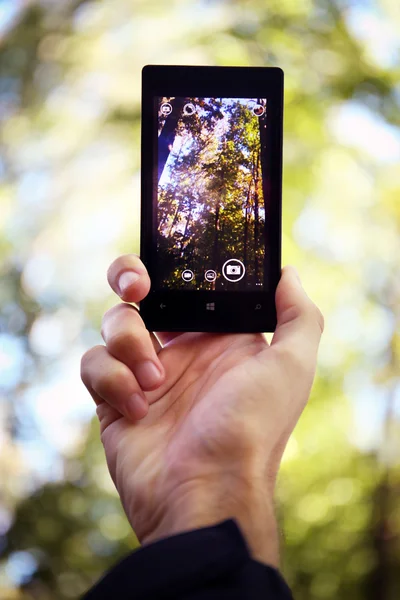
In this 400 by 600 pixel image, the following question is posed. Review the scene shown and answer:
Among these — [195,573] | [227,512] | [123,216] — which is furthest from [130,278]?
[123,216]

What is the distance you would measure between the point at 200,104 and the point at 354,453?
2355 millimetres

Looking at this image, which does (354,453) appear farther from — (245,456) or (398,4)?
(245,456)

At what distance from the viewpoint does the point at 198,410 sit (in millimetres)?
857

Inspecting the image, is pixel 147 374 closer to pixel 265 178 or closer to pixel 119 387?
pixel 119 387

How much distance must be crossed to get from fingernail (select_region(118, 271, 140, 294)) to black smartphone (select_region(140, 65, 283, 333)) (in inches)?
3.0

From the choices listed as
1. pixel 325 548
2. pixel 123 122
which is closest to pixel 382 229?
pixel 123 122

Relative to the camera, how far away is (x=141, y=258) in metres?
1.02

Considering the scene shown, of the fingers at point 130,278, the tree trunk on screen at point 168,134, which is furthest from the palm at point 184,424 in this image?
the tree trunk on screen at point 168,134

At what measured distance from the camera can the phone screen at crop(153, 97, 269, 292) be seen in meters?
1.03

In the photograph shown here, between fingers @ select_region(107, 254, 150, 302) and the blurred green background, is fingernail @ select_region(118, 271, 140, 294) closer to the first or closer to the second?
fingers @ select_region(107, 254, 150, 302)

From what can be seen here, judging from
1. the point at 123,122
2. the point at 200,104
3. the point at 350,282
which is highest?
the point at 123,122

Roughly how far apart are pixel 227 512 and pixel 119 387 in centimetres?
22

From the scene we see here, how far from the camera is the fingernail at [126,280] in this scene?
3.09 ft

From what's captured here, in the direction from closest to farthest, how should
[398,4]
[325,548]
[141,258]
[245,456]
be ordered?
1. [245,456]
2. [141,258]
3. [398,4]
4. [325,548]
